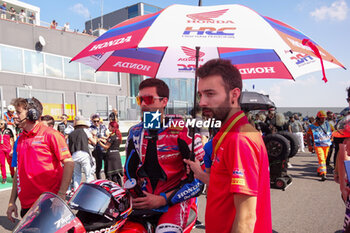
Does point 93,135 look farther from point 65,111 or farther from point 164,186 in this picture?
point 65,111

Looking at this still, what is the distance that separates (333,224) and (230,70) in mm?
4519

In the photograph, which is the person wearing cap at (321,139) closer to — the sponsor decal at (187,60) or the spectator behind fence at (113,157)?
the spectator behind fence at (113,157)

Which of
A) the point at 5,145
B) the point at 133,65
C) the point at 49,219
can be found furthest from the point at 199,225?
the point at 5,145

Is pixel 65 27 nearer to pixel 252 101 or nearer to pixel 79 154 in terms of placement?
pixel 79 154

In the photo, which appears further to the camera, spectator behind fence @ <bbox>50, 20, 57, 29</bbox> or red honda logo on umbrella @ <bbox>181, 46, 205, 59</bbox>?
spectator behind fence @ <bbox>50, 20, 57, 29</bbox>

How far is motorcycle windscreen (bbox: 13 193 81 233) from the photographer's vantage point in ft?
5.34

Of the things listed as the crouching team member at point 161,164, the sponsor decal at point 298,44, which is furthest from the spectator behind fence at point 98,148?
the sponsor decal at point 298,44

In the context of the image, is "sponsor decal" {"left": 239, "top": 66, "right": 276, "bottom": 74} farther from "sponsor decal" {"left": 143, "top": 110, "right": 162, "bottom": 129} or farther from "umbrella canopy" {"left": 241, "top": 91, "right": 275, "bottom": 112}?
"umbrella canopy" {"left": 241, "top": 91, "right": 275, "bottom": 112}

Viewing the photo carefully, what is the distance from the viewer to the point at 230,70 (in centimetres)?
168

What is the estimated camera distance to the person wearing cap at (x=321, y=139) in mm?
8227

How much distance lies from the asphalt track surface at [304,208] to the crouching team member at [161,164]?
2.74 m

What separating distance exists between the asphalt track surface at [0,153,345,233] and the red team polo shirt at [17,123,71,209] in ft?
8.61

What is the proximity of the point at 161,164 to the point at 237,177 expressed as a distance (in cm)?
100

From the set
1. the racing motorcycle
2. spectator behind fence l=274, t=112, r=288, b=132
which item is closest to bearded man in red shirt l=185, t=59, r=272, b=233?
the racing motorcycle
